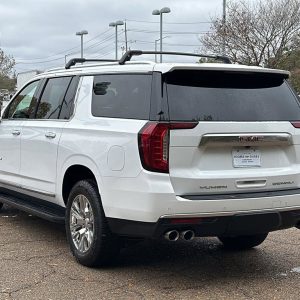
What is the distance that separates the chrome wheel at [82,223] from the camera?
5.06 meters

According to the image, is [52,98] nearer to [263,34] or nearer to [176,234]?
[176,234]

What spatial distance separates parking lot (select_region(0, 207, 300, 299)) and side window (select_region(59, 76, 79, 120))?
55.7 inches

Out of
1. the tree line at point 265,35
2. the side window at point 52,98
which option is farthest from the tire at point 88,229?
the tree line at point 265,35

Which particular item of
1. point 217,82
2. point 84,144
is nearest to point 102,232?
point 84,144

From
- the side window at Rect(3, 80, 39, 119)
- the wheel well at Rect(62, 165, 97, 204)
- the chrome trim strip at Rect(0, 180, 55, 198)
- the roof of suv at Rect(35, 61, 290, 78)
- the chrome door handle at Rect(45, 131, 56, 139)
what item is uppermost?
the roof of suv at Rect(35, 61, 290, 78)

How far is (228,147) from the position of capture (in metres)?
4.58

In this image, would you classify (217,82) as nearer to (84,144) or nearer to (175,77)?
(175,77)

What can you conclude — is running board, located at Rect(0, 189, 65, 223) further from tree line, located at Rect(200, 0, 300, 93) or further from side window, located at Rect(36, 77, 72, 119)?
tree line, located at Rect(200, 0, 300, 93)

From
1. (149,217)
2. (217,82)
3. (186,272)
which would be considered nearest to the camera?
(149,217)

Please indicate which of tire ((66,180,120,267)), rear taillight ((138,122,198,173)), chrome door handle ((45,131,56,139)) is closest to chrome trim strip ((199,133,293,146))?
rear taillight ((138,122,198,173))

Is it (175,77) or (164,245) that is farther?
(164,245)

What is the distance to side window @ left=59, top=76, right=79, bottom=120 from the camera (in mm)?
5551

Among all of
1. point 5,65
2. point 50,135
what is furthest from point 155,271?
point 5,65

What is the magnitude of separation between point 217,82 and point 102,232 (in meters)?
1.64
